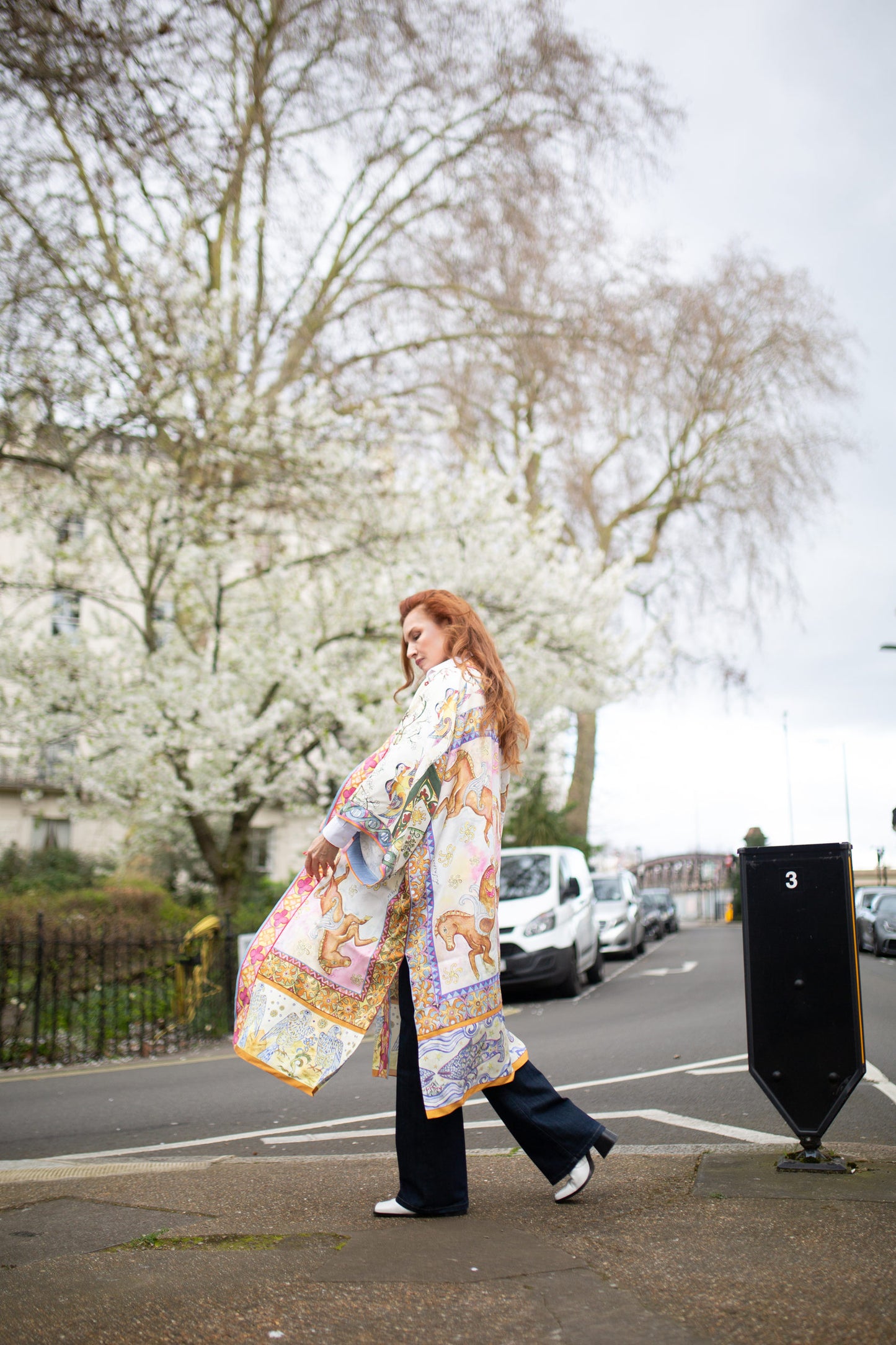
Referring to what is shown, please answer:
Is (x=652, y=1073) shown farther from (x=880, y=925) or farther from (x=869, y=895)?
(x=869, y=895)

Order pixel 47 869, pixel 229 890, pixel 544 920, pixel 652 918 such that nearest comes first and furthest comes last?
pixel 544 920 < pixel 229 890 < pixel 47 869 < pixel 652 918

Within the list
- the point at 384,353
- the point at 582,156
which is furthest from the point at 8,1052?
the point at 582,156

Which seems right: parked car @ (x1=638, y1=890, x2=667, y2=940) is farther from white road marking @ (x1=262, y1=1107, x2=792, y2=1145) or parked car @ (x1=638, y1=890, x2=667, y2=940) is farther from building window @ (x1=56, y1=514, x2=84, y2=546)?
white road marking @ (x1=262, y1=1107, x2=792, y2=1145)

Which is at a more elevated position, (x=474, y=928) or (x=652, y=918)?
(x=474, y=928)

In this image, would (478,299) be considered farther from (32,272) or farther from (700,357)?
(700,357)

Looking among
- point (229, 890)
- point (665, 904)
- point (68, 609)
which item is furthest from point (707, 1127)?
point (665, 904)

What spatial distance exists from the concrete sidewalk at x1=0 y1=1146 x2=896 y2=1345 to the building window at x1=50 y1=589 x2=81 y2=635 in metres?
11.3

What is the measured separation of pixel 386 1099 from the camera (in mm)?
6582

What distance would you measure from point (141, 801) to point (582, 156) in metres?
9.49

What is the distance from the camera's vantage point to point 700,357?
85.6 ft

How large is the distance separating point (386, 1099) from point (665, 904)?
3180 centimetres

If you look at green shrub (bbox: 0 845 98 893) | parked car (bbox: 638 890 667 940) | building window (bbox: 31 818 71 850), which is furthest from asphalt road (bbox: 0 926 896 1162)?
building window (bbox: 31 818 71 850)

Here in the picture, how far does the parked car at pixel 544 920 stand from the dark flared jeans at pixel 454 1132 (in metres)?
8.58

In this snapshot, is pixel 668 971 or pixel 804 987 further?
pixel 668 971
